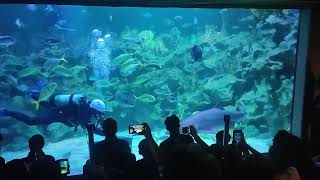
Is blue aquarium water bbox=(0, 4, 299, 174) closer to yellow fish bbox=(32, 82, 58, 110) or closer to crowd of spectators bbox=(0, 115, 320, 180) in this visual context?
yellow fish bbox=(32, 82, 58, 110)

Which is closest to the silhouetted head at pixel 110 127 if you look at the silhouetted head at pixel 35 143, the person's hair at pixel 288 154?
the silhouetted head at pixel 35 143

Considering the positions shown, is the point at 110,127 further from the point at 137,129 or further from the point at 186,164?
the point at 186,164

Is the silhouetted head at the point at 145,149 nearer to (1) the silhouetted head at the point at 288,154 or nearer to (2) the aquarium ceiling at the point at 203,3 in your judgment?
(1) the silhouetted head at the point at 288,154

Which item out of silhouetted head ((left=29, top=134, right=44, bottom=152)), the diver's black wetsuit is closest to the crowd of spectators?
silhouetted head ((left=29, top=134, right=44, bottom=152))

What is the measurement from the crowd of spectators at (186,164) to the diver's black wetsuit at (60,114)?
4.41 metres

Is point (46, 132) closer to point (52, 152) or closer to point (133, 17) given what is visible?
point (52, 152)

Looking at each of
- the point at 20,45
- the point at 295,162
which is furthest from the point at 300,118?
the point at 20,45

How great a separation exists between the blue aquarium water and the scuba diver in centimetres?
31

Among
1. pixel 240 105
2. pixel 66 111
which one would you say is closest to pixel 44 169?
pixel 66 111

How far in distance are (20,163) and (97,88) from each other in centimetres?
779

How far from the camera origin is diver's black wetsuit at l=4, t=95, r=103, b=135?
779 centimetres

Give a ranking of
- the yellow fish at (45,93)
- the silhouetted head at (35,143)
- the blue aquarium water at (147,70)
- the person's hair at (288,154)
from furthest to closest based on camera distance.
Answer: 1. the blue aquarium water at (147,70)
2. the yellow fish at (45,93)
3. the silhouetted head at (35,143)
4. the person's hair at (288,154)

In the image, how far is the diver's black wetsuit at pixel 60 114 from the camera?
779 cm

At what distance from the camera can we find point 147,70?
10.8m
